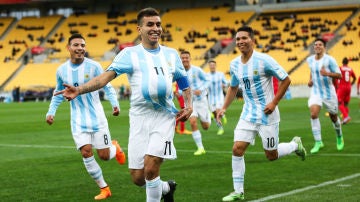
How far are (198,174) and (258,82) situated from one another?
270 cm

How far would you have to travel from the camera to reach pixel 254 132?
9.20 metres

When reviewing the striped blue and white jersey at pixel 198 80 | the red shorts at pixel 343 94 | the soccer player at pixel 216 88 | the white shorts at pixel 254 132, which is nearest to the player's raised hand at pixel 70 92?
the white shorts at pixel 254 132

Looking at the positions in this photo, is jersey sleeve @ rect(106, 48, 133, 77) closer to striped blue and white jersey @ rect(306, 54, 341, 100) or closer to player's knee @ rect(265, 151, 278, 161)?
player's knee @ rect(265, 151, 278, 161)

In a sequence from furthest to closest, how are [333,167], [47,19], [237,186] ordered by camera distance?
[47,19] → [333,167] → [237,186]

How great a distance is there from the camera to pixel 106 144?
952 centimetres

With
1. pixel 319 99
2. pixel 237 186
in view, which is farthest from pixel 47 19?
pixel 237 186

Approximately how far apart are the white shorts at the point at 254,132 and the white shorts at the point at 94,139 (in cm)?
176

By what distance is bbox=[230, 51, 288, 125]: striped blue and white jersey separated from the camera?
29.8ft

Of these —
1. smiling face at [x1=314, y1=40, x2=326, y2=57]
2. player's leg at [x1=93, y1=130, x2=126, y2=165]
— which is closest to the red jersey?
smiling face at [x1=314, y1=40, x2=326, y2=57]

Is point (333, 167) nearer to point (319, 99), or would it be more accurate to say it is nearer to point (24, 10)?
point (319, 99)

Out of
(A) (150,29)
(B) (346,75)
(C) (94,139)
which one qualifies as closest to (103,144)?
(C) (94,139)

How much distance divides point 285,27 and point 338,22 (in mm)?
4574

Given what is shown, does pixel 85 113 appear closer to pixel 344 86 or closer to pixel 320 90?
pixel 320 90

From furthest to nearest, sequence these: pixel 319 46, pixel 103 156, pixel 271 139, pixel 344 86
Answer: pixel 344 86
pixel 319 46
pixel 103 156
pixel 271 139
